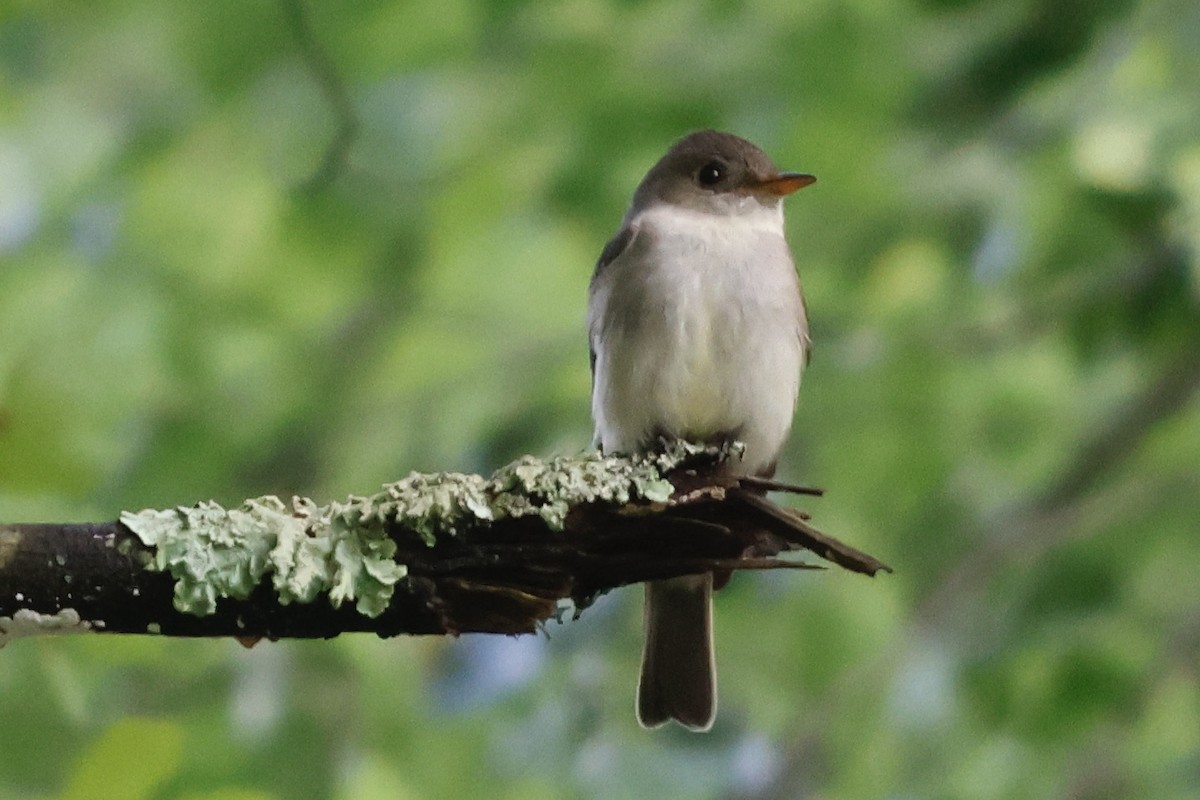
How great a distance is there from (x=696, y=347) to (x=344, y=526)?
47.6 inches

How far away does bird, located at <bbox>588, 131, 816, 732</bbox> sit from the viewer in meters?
2.65

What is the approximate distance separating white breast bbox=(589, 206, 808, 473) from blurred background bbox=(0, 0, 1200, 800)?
0.89 metres

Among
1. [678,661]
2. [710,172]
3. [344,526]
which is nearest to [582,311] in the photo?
[710,172]

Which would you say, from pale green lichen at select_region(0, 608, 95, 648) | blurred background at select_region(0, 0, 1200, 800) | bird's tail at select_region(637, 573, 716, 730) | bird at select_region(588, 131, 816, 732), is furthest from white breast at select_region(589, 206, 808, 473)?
pale green lichen at select_region(0, 608, 95, 648)

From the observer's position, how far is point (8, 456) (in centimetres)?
222

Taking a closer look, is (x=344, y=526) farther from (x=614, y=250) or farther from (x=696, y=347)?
(x=614, y=250)

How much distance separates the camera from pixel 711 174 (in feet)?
9.93

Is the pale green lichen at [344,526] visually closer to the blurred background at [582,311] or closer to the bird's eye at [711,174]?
the bird's eye at [711,174]

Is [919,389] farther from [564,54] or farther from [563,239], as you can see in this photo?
[564,54]

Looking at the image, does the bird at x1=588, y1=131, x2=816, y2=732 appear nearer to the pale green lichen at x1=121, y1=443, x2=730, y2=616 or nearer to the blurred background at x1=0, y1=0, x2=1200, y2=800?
the blurred background at x1=0, y1=0, x2=1200, y2=800

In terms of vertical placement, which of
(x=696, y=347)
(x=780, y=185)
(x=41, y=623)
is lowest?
(x=41, y=623)

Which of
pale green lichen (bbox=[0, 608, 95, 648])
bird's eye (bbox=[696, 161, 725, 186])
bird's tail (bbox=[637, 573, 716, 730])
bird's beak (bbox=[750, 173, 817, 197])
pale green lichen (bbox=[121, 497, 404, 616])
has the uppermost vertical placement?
bird's eye (bbox=[696, 161, 725, 186])

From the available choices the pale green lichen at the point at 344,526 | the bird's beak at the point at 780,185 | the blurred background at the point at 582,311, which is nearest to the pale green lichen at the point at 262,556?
the pale green lichen at the point at 344,526

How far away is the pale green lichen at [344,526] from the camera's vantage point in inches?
56.3
